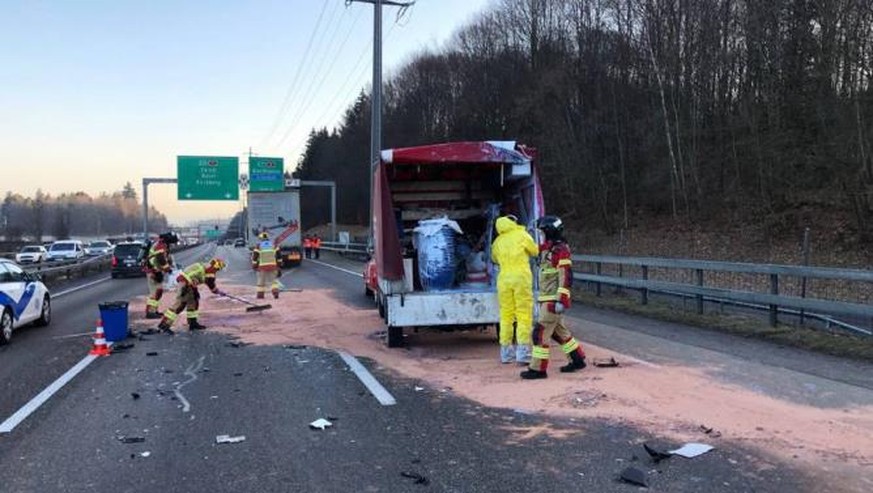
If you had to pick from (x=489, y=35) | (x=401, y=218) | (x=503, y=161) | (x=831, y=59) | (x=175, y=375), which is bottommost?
(x=175, y=375)

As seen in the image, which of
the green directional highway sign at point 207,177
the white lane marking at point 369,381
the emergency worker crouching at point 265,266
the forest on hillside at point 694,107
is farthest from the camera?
the green directional highway sign at point 207,177

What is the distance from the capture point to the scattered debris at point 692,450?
5.19 m

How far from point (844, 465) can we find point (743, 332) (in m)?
6.22

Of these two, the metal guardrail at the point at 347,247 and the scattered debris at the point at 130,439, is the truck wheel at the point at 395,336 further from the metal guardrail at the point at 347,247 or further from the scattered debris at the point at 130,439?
the metal guardrail at the point at 347,247

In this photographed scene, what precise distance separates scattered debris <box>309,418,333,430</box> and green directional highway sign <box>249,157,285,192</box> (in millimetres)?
41966

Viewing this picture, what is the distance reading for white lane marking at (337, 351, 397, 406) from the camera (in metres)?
7.11

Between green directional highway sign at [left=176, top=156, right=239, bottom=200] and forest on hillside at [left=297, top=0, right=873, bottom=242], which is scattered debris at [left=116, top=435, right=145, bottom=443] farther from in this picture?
green directional highway sign at [left=176, top=156, right=239, bottom=200]

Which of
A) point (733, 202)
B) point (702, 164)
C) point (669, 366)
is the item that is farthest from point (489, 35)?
point (669, 366)

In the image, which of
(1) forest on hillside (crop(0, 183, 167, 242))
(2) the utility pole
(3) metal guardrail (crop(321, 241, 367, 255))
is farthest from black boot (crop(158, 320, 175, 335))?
(1) forest on hillside (crop(0, 183, 167, 242))

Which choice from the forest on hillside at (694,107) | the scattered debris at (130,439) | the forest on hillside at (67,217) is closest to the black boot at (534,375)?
the scattered debris at (130,439)

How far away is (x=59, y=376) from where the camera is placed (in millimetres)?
8516

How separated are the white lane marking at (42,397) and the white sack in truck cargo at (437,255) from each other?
4.68m

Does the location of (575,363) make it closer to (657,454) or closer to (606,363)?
(606,363)

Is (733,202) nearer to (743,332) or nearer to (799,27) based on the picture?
(799,27)
